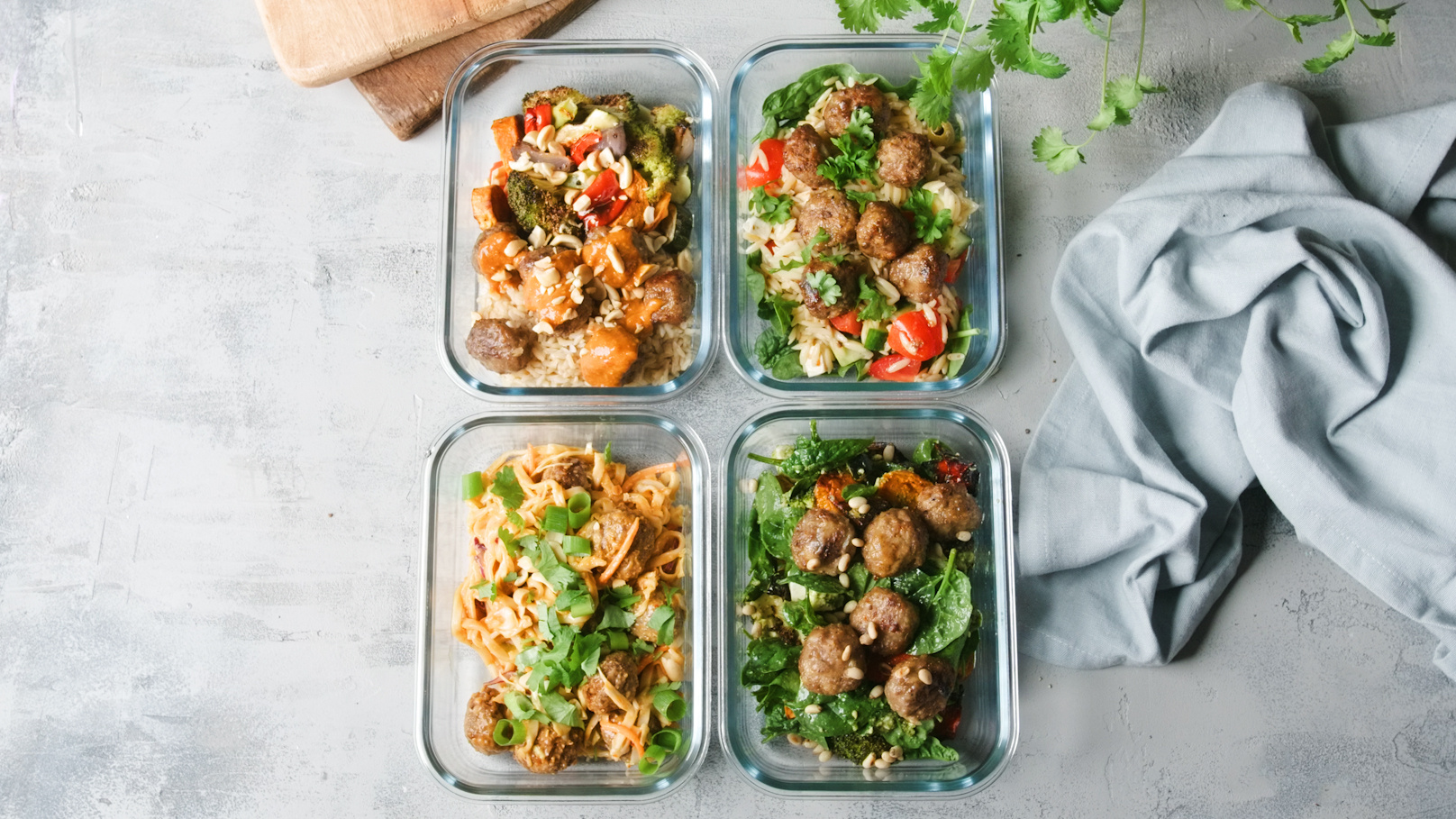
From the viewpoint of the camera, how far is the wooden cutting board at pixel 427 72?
136 inches

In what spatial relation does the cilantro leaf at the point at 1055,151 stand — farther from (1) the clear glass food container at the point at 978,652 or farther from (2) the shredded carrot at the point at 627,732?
(2) the shredded carrot at the point at 627,732

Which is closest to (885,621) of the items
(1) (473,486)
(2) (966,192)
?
(1) (473,486)

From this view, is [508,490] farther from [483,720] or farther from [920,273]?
[920,273]

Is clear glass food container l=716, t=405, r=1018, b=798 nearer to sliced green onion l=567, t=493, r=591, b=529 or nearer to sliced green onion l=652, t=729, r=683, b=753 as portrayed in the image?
sliced green onion l=652, t=729, r=683, b=753

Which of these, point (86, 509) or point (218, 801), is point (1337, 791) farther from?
point (86, 509)

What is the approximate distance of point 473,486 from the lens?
319cm

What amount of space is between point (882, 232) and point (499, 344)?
1204 mm

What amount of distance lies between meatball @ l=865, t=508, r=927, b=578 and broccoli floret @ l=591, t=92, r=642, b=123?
1514mm

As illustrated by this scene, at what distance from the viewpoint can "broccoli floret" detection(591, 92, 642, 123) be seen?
333 cm

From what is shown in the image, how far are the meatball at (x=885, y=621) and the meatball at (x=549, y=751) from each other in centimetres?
91

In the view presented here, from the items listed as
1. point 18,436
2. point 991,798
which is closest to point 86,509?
point 18,436

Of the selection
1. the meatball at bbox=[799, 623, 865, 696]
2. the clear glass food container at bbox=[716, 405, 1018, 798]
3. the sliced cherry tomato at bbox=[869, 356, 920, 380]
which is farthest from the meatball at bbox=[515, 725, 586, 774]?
the sliced cherry tomato at bbox=[869, 356, 920, 380]

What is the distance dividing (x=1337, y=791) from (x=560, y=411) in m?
2.77

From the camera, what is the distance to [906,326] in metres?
3.18
